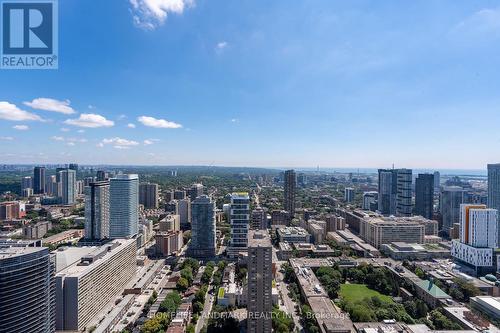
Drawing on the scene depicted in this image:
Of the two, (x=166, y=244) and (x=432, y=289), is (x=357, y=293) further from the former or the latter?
(x=166, y=244)

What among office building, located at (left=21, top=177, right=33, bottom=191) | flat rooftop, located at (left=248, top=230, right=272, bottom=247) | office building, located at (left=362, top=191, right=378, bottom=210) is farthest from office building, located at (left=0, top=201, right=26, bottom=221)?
office building, located at (left=362, top=191, right=378, bottom=210)

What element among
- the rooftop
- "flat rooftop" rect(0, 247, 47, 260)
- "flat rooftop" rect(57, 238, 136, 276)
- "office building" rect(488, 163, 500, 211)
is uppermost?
"office building" rect(488, 163, 500, 211)

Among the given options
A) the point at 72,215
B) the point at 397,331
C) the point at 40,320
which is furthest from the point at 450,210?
the point at 72,215

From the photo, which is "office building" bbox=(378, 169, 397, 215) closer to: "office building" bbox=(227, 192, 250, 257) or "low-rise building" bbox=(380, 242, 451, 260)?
"low-rise building" bbox=(380, 242, 451, 260)

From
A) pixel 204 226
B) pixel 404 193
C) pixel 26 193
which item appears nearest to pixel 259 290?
pixel 204 226

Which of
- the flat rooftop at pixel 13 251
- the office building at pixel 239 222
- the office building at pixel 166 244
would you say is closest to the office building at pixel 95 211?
the office building at pixel 166 244

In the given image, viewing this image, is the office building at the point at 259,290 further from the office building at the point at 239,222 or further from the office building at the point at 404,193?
the office building at the point at 404,193
